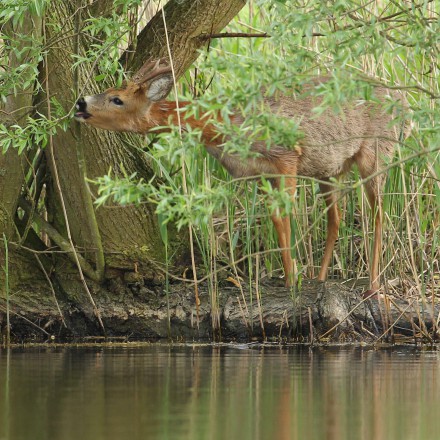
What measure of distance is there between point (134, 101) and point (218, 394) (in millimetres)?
3679

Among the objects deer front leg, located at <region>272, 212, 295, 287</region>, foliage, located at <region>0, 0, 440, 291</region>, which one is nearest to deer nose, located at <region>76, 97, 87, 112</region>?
foliage, located at <region>0, 0, 440, 291</region>

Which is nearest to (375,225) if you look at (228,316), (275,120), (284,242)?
(284,242)

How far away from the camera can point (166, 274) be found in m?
8.65

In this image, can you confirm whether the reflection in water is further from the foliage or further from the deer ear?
the deer ear

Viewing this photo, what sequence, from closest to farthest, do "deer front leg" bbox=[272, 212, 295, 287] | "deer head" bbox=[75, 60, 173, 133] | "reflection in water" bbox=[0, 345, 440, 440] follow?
"reflection in water" bbox=[0, 345, 440, 440] < "deer head" bbox=[75, 60, 173, 133] < "deer front leg" bbox=[272, 212, 295, 287]

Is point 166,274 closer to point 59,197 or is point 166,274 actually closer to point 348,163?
point 59,197

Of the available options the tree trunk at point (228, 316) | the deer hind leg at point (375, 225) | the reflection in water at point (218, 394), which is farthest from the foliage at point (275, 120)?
the reflection in water at point (218, 394)

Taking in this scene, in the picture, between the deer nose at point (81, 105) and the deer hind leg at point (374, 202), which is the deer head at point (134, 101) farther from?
the deer hind leg at point (374, 202)

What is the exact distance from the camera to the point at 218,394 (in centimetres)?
565

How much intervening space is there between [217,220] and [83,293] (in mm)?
1555

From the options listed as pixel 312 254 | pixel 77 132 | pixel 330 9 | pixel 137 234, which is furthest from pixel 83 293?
pixel 330 9

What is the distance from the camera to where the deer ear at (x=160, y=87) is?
8.70 m

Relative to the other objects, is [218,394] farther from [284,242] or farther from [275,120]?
[284,242]

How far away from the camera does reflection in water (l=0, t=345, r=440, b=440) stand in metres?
4.59
